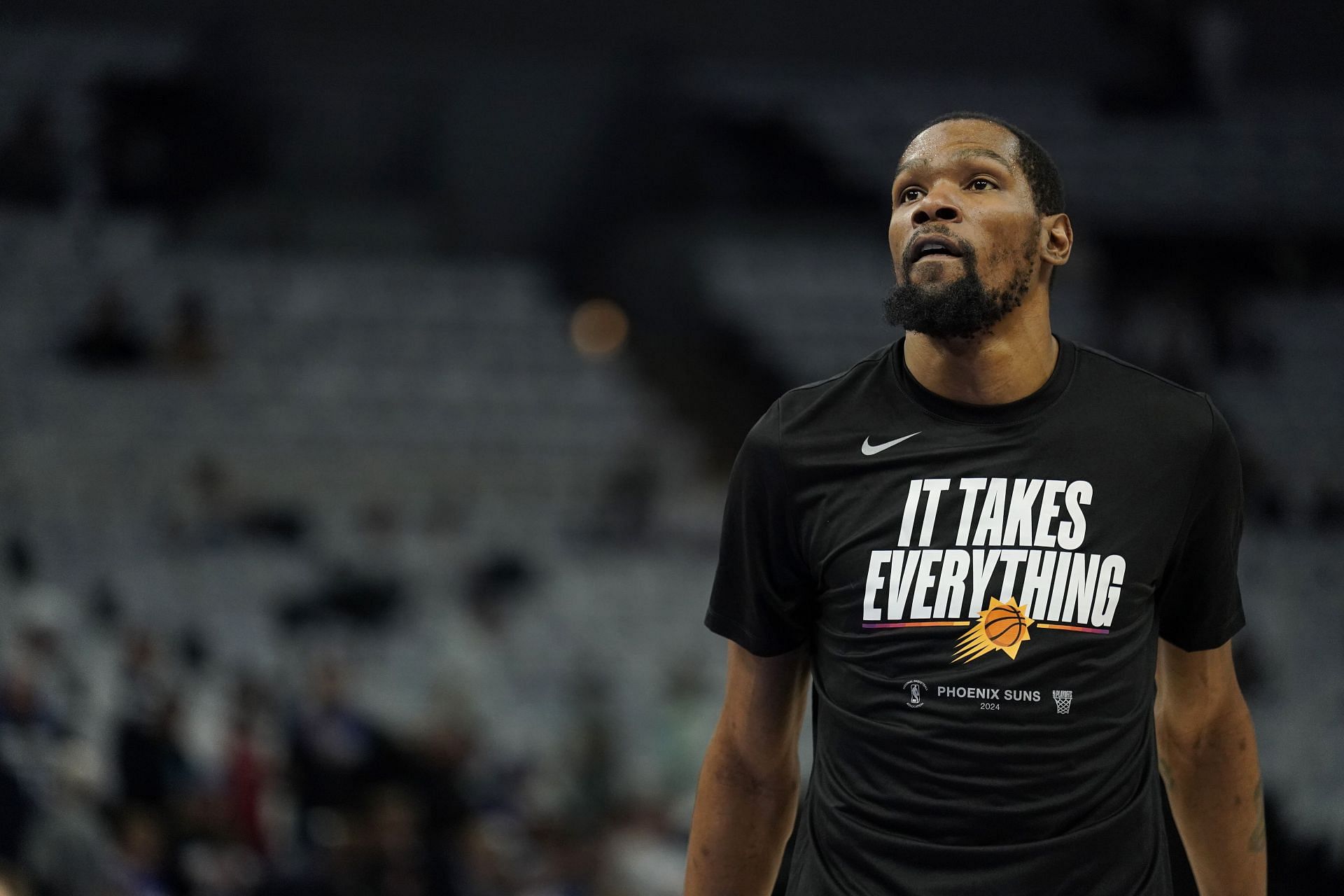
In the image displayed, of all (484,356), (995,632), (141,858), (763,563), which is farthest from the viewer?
(484,356)

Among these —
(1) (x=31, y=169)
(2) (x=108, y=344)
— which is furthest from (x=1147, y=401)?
(1) (x=31, y=169)

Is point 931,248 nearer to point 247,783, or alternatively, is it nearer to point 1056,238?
point 1056,238

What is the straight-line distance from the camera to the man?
1.49 metres

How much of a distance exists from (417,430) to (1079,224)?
5.63 meters

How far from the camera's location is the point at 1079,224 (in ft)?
A: 40.9

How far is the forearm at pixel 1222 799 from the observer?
1.66 metres

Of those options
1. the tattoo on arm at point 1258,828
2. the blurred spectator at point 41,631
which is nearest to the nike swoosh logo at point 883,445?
the tattoo on arm at point 1258,828

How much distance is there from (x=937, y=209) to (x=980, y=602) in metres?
0.40

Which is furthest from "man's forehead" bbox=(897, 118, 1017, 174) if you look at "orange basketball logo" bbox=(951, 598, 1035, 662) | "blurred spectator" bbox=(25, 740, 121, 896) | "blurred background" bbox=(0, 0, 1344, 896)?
"blurred spectator" bbox=(25, 740, 121, 896)

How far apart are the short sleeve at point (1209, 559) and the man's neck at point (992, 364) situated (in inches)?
7.5

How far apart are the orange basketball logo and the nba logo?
41mm

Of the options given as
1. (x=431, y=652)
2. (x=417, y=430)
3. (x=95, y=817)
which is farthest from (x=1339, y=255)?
(x=95, y=817)

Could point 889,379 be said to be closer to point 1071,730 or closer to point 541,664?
point 1071,730

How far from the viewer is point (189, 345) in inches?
403
